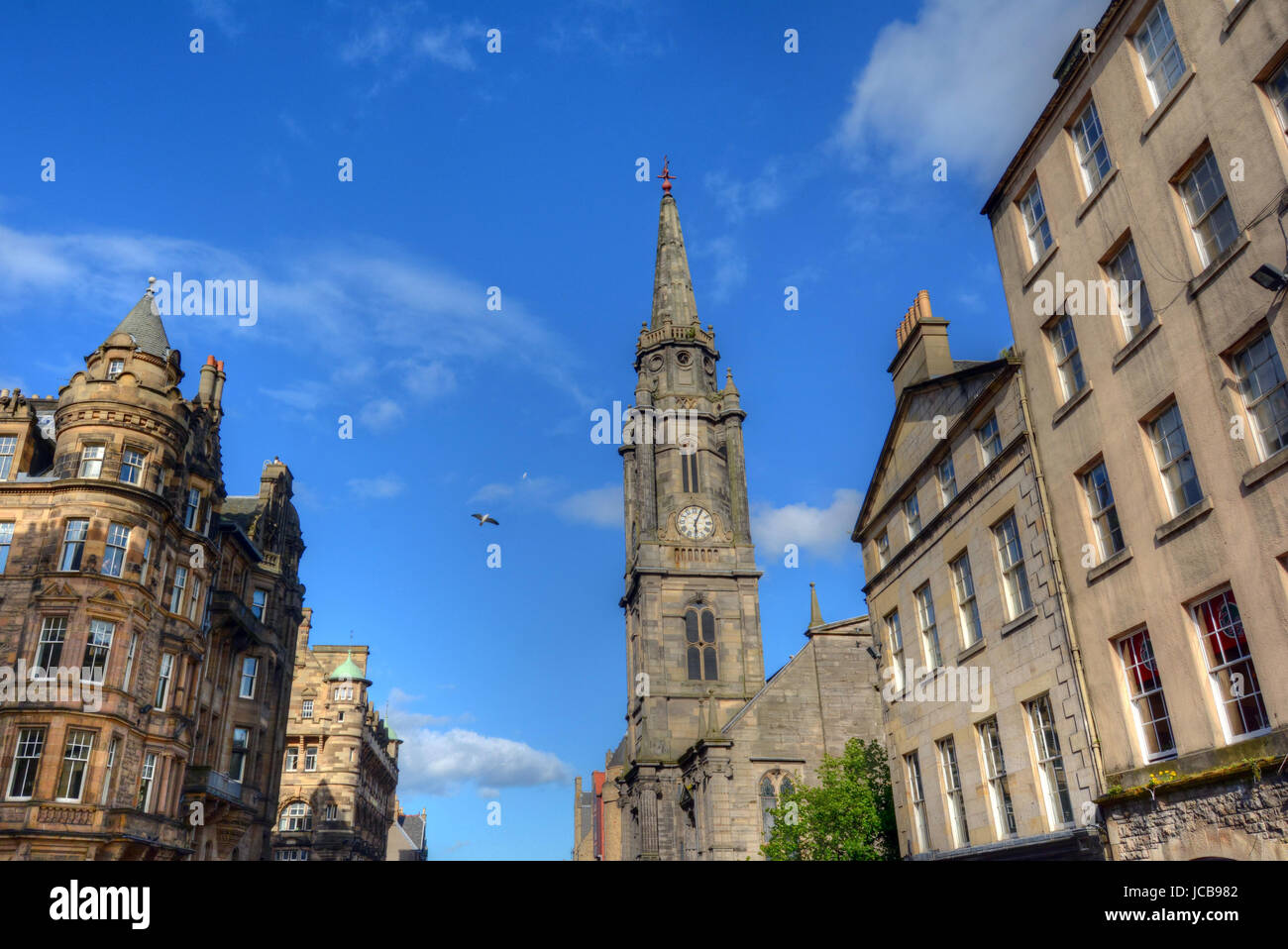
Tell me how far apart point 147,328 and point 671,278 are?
4300 centimetres

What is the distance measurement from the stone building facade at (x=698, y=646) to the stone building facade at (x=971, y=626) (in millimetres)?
21582

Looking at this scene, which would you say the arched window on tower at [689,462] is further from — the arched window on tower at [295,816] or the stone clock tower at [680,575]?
the arched window on tower at [295,816]

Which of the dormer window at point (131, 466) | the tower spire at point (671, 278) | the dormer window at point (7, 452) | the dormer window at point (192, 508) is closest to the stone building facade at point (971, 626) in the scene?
the dormer window at point (131, 466)

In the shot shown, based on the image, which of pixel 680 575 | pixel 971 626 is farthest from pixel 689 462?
pixel 971 626

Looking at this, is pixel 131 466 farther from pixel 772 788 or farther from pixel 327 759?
pixel 327 759

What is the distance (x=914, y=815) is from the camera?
80.8 ft

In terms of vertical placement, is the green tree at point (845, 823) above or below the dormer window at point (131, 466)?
below

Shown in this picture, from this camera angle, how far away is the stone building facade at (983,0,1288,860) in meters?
13.4

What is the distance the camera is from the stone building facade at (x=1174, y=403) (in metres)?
13.4

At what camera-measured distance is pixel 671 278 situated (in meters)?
71.9

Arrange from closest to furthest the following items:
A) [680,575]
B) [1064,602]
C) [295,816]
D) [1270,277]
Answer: [1270,277] < [1064,602] < [680,575] < [295,816]
